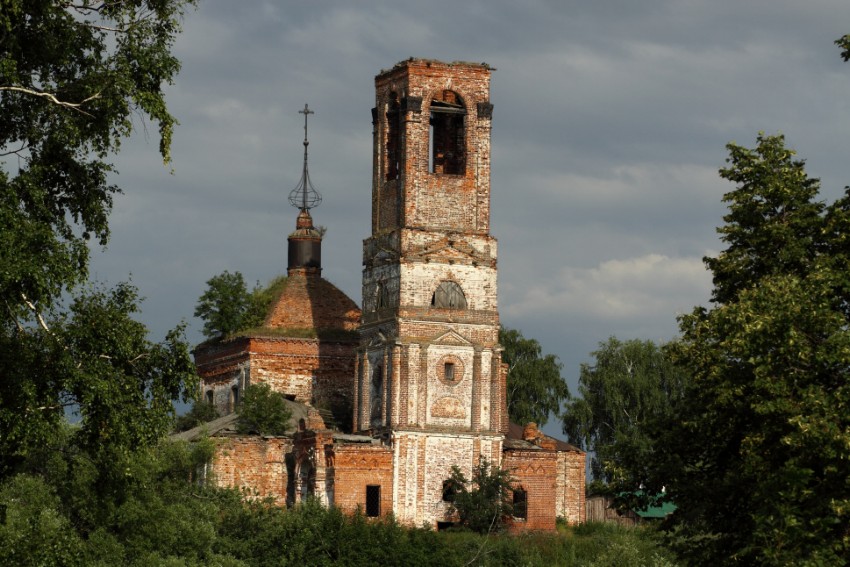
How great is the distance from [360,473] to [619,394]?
20065 millimetres

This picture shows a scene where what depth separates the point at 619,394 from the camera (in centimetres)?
6619

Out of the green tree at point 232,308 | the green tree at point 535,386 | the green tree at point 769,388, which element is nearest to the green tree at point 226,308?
the green tree at point 232,308

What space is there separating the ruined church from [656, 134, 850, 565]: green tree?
65.1ft

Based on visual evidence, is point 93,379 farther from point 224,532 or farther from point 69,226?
point 224,532

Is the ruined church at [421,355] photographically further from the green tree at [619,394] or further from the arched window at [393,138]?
the green tree at [619,394]

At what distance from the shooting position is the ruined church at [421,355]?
4847 centimetres

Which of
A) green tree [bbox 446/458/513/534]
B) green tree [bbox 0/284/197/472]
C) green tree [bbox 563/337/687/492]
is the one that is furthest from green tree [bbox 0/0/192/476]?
green tree [bbox 563/337/687/492]

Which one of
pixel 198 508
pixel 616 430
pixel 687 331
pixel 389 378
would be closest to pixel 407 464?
pixel 389 378

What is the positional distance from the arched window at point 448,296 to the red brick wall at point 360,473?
14.1 feet

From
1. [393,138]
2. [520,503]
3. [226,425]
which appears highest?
[393,138]

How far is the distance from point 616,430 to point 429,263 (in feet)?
59.3

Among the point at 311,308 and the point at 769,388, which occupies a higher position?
the point at 311,308

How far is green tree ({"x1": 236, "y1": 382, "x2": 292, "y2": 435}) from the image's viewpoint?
1989 inches

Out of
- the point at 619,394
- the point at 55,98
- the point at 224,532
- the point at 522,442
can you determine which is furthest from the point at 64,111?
the point at 619,394
